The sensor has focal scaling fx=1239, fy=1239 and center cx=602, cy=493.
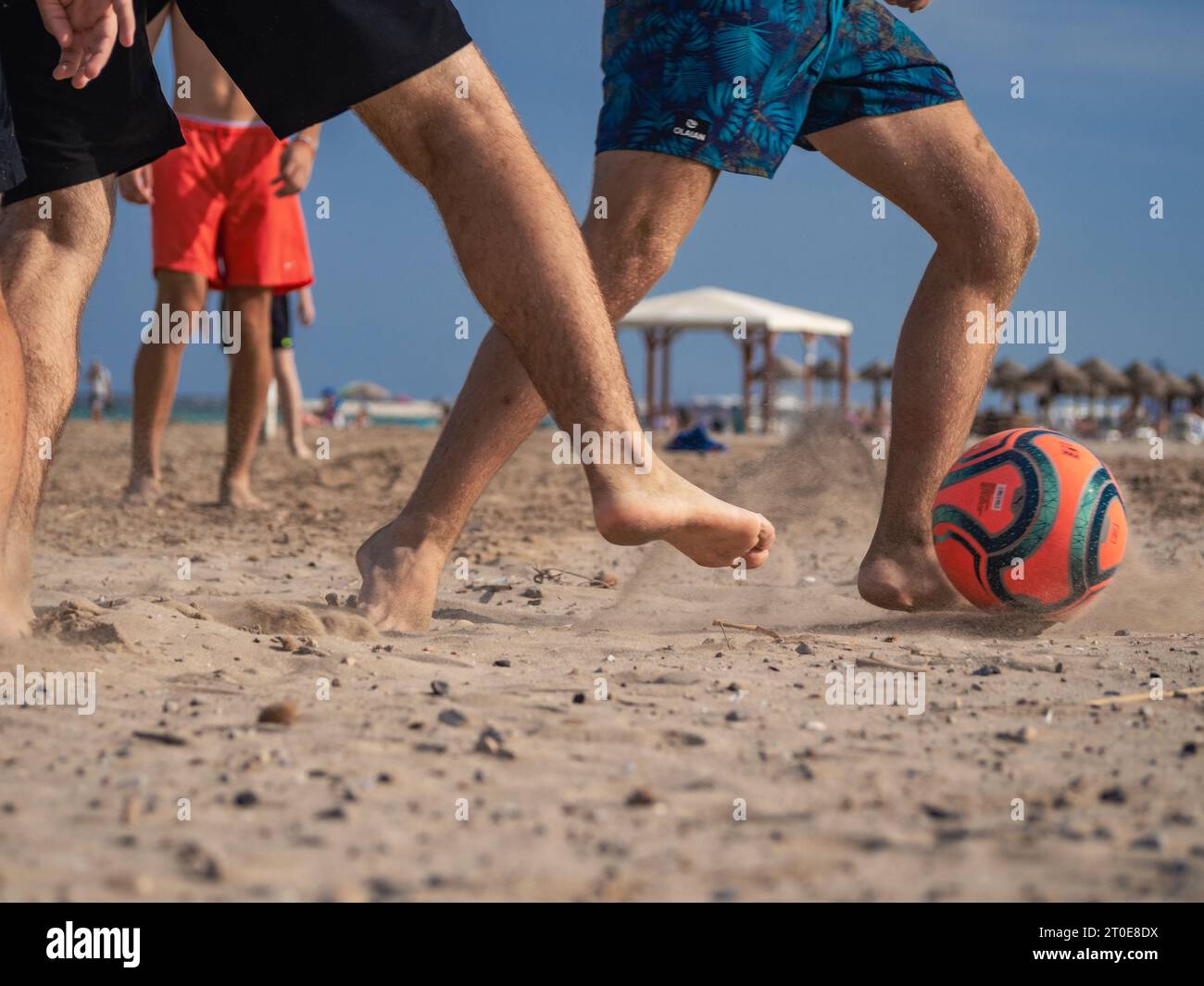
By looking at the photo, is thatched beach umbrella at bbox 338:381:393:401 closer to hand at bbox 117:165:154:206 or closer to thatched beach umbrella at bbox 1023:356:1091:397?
thatched beach umbrella at bbox 1023:356:1091:397

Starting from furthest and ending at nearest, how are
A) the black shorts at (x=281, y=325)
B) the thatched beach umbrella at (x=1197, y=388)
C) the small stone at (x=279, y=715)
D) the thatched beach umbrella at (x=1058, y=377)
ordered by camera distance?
the thatched beach umbrella at (x=1197, y=388) → the thatched beach umbrella at (x=1058, y=377) → the black shorts at (x=281, y=325) → the small stone at (x=279, y=715)

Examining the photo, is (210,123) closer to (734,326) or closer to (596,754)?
(596,754)

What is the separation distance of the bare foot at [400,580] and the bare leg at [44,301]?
0.65 meters

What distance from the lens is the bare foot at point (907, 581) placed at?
2834mm

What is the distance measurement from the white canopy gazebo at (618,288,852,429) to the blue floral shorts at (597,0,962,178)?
15479 mm

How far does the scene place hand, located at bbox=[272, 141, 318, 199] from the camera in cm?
482

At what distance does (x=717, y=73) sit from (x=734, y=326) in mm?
15471

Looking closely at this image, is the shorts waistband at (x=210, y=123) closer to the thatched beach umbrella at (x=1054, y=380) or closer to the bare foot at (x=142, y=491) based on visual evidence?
the bare foot at (x=142, y=491)

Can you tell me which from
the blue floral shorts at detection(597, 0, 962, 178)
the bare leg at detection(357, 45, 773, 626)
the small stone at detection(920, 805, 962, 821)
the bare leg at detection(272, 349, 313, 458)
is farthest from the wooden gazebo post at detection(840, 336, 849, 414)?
the small stone at detection(920, 805, 962, 821)

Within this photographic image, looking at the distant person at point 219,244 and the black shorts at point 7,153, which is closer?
the black shorts at point 7,153

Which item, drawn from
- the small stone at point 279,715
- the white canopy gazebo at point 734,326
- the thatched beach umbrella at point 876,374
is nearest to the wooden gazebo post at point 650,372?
the white canopy gazebo at point 734,326

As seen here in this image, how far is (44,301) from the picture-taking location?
2336 mm

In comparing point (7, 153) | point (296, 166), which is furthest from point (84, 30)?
point (296, 166)

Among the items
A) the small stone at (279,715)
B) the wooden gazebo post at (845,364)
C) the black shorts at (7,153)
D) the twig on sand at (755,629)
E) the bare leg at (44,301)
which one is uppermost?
the wooden gazebo post at (845,364)
